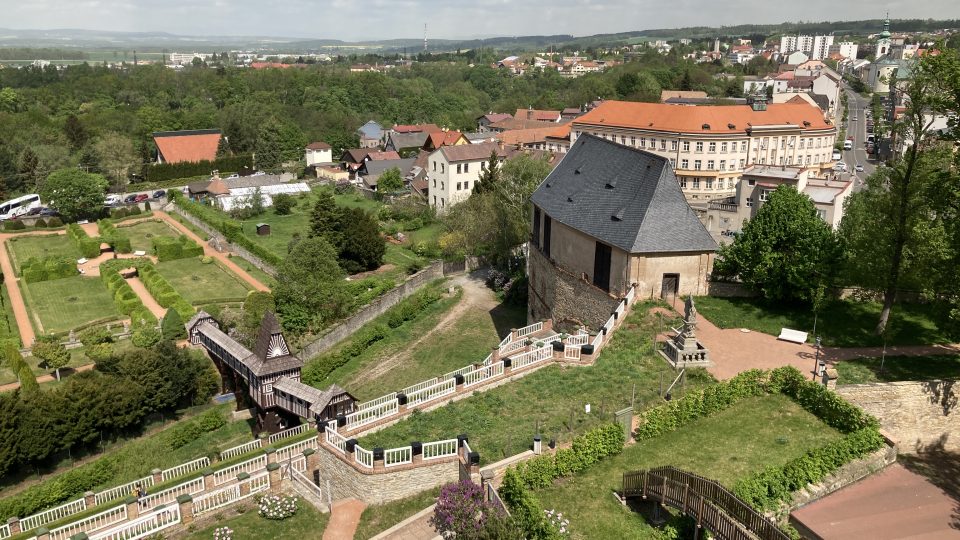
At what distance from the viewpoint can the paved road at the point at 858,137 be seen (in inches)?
3988

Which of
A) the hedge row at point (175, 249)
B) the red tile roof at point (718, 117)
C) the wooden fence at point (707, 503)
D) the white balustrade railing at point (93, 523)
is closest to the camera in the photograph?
the wooden fence at point (707, 503)

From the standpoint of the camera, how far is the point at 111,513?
23.6 m

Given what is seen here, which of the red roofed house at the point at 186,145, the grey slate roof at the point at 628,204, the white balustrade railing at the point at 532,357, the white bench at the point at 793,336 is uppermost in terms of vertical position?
the grey slate roof at the point at 628,204

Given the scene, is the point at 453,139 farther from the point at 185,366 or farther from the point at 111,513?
the point at 111,513

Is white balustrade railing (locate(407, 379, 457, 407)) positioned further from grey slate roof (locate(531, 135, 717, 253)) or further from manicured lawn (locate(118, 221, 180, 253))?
manicured lawn (locate(118, 221, 180, 253))

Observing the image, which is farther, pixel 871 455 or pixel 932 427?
pixel 932 427

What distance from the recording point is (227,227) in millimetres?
74062

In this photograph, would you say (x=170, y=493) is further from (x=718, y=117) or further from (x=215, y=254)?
(x=718, y=117)

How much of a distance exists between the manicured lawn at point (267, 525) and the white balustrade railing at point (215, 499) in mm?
274

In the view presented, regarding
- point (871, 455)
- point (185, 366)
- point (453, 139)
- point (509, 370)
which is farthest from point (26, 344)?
point (453, 139)

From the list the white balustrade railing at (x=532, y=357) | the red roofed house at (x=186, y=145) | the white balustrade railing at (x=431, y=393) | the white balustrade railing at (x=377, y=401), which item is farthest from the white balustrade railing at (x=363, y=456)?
the red roofed house at (x=186, y=145)

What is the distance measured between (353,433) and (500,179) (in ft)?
136

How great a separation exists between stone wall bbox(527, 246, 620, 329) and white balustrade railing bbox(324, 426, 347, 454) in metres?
15.5

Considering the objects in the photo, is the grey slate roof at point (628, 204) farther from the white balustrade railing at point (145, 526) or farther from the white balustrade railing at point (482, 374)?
the white balustrade railing at point (145, 526)
